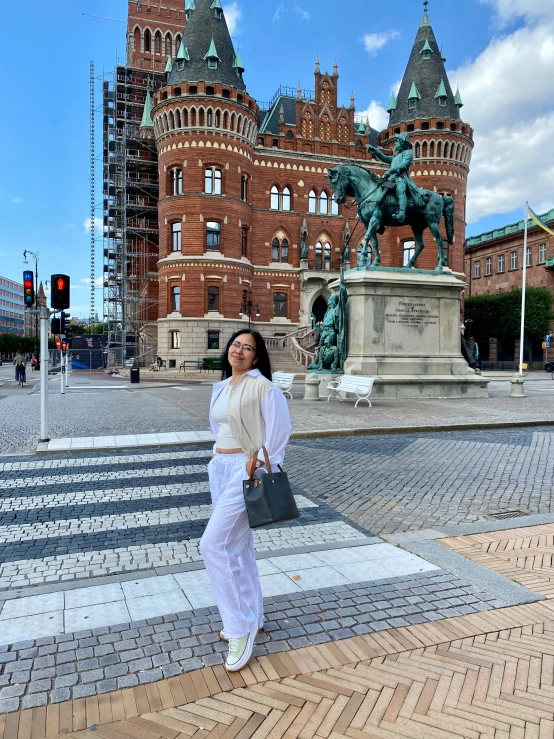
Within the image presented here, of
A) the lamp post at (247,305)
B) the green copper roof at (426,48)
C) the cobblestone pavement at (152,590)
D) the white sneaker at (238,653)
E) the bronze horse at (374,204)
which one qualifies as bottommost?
the cobblestone pavement at (152,590)

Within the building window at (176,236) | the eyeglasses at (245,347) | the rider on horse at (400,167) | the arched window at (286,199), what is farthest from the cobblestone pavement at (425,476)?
the arched window at (286,199)

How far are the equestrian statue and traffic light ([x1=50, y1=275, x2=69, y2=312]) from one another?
9.11m

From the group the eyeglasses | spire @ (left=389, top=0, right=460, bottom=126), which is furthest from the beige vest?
spire @ (left=389, top=0, right=460, bottom=126)

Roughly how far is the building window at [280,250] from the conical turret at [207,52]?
1171 cm

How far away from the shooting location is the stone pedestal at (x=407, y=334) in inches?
666

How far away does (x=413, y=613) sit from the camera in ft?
11.8

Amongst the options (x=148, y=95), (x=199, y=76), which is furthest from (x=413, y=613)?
(x=148, y=95)

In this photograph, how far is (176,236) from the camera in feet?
131

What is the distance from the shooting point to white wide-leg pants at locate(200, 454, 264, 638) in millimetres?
3029

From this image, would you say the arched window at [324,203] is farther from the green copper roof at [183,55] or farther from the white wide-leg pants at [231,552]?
the white wide-leg pants at [231,552]

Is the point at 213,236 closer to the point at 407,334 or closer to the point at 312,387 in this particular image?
the point at 407,334

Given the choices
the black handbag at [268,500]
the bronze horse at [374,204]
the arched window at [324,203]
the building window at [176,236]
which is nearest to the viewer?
the black handbag at [268,500]

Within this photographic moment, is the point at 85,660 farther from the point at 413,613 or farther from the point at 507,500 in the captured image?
the point at 507,500

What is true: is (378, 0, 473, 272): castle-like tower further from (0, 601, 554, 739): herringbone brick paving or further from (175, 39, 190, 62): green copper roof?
(0, 601, 554, 739): herringbone brick paving
